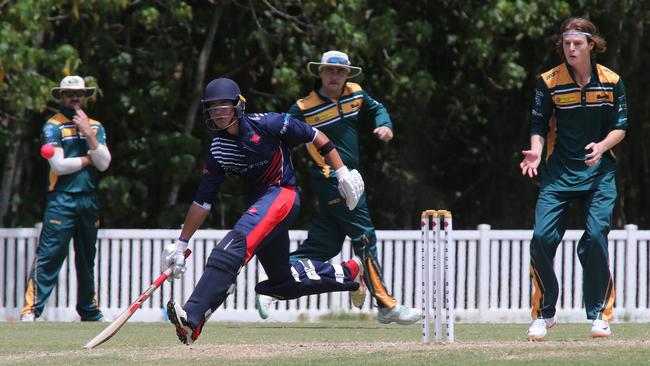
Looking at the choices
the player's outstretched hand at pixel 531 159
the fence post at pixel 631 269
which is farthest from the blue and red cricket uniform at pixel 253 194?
the fence post at pixel 631 269

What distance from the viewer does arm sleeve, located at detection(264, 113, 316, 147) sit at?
8297mm

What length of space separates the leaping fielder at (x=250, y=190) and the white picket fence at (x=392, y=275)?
4878mm

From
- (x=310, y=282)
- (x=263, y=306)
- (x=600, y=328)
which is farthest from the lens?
(x=263, y=306)

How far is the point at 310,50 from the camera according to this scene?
15344 mm

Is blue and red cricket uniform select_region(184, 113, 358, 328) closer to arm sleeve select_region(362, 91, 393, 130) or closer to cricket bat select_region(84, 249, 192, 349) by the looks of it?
cricket bat select_region(84, 249, 192, 349)

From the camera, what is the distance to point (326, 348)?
8.23 meters

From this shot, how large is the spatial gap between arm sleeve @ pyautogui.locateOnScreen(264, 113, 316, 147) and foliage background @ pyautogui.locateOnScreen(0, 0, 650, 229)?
5.87 metres

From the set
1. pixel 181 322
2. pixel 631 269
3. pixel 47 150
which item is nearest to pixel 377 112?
pixel 47 150

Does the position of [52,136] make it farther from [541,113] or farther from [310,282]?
[541,113]

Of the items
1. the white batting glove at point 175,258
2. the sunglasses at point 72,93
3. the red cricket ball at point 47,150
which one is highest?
the sunglasses at point 72,93

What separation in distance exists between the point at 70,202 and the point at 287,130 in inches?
178

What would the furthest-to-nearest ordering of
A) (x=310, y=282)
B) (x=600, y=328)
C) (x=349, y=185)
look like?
(x=310, y=282)
(x=600, y=328)
(x=349, y=185)

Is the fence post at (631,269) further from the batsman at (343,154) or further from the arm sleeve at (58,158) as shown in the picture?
the arm sleeve at (58,158)

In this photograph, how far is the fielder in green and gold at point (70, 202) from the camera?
1212cm
